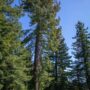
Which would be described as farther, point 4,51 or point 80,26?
point 80,26

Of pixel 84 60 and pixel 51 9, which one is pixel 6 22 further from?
pixel 84 60

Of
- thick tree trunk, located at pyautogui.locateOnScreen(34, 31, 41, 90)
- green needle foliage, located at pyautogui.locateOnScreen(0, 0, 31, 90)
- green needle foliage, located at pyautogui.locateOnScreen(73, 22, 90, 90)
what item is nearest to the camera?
green needle foliage, located at pyautogui.locateOnScreen(0, 0, 31, 90)

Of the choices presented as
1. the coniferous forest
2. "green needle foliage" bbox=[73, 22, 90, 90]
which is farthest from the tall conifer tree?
"green needle foliage" bbox=[73, 22, 90, 90]

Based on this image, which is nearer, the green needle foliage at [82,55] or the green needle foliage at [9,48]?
the green needle foliage at [9,48]

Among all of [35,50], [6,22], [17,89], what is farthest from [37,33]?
[17,89]

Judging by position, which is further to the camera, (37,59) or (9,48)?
(37,59)

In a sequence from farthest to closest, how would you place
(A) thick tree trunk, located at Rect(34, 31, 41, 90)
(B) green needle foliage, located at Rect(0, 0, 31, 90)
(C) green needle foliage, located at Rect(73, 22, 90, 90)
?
(C) green needle foliage, located at Rect(73, 22, 90, 90) < (A) thick tree trunk, located at Rect(34, 31, 41, 90) < (B) green needle foliage, located at Rect(0, 0, 31, 90)

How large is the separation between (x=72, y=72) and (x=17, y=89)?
64.8ft

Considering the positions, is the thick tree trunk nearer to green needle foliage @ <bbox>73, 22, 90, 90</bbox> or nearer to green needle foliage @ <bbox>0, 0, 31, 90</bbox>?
green needle foliage @ <bbox>0, 0, 31, 90</bbox>

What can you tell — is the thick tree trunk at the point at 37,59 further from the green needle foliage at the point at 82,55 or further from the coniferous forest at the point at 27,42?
the green needle foliage at the point at 82,55

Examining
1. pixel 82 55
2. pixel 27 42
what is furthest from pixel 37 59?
pixel 82 55

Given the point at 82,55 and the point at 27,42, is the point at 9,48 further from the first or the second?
the point at 82,55

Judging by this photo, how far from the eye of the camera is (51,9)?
32469 mm

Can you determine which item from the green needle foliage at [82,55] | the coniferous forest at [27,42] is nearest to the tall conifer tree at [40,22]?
the coniferous forest at [27,42]
